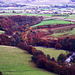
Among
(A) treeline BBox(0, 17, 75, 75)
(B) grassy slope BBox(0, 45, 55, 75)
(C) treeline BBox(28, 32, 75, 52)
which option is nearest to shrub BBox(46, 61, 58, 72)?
Result: (A) treeline BBox(0, 17, 75, 75)

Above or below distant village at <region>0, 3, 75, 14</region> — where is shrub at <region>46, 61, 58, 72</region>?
below

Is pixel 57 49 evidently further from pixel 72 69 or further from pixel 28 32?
pixel 28 32

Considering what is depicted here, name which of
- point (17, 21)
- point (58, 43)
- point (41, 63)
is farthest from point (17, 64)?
point (17, 21)

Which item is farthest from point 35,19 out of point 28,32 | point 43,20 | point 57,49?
point 57,49

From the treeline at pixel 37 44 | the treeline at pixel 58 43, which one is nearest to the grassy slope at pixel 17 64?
the treeline at pixel 37 44

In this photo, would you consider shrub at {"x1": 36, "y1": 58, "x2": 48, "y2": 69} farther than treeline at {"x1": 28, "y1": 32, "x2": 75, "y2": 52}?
No

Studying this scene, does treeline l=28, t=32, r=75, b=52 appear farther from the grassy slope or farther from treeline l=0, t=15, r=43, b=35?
treeline l=0, t=15, r=43, b=35

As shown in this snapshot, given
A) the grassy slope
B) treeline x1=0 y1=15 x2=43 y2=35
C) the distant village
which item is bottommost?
the grassy slope

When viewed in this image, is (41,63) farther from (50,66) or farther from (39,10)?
(39,10)

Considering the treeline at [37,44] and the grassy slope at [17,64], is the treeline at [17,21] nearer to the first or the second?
the treeline at [37,44]
